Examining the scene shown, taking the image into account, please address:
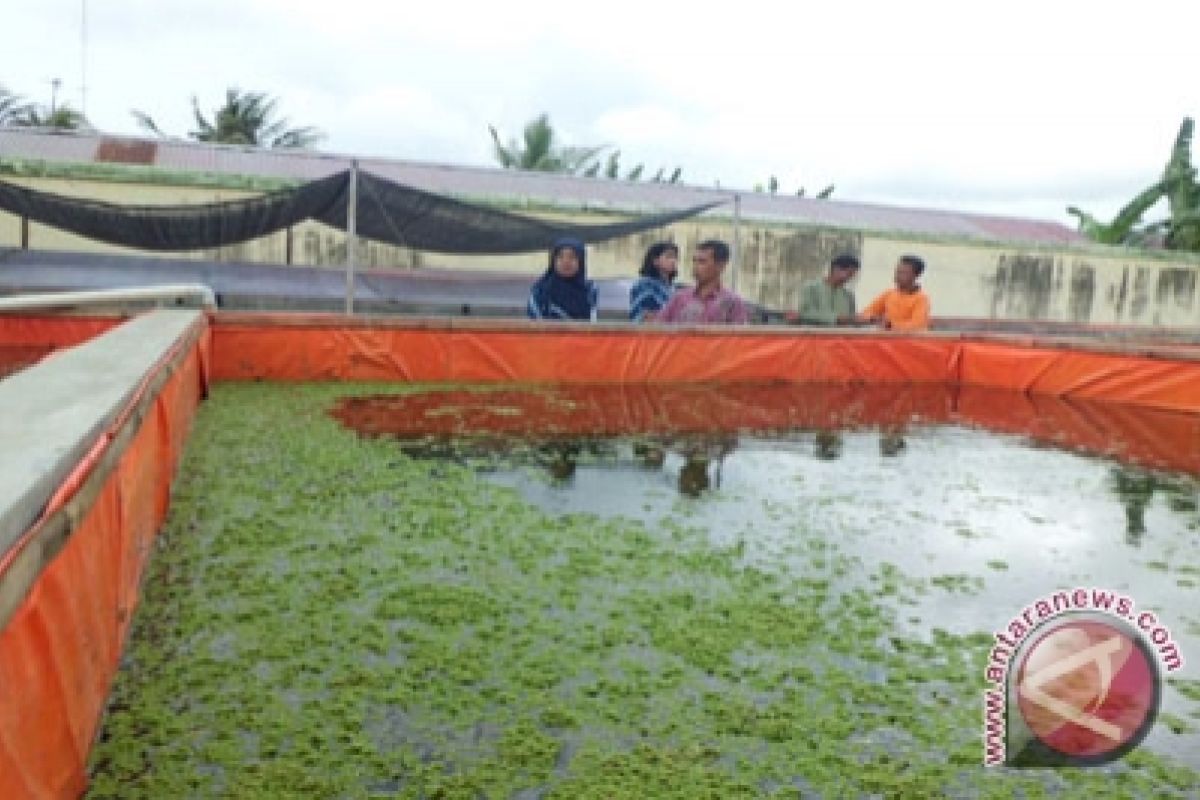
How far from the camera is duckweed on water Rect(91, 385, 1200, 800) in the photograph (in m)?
1.70

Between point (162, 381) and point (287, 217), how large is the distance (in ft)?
15.1

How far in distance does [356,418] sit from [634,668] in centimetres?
327

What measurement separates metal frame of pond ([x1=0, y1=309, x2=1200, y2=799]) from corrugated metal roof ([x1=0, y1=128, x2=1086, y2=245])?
3.45 meters

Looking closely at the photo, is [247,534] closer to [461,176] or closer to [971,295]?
[461,176]

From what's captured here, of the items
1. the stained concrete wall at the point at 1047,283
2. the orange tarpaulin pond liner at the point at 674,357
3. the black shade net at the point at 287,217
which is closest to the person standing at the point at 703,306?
the orange tarpaulin pond liner at the point at 674,357

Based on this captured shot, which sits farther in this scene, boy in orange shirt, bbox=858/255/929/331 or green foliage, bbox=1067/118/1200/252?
green foliage, bbox=1067/118/1200/252

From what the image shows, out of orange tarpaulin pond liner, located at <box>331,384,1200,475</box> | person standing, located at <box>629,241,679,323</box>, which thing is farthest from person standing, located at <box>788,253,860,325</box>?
person standing, located at <box>629,241,679,323</box>

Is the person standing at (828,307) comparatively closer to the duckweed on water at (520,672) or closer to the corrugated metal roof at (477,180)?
the corrugated metal roof at (477,180)

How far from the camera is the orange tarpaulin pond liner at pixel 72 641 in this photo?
3.93ft

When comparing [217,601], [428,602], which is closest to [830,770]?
[428,602]

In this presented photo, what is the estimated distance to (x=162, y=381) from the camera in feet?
10.1

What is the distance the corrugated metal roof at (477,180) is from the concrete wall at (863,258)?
1.34 feet

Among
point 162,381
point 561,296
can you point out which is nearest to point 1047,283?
point 561,296

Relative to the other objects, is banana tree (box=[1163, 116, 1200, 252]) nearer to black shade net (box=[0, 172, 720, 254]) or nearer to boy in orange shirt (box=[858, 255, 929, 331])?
boy in orange shirt (box=[858, 255, 929, 331])
